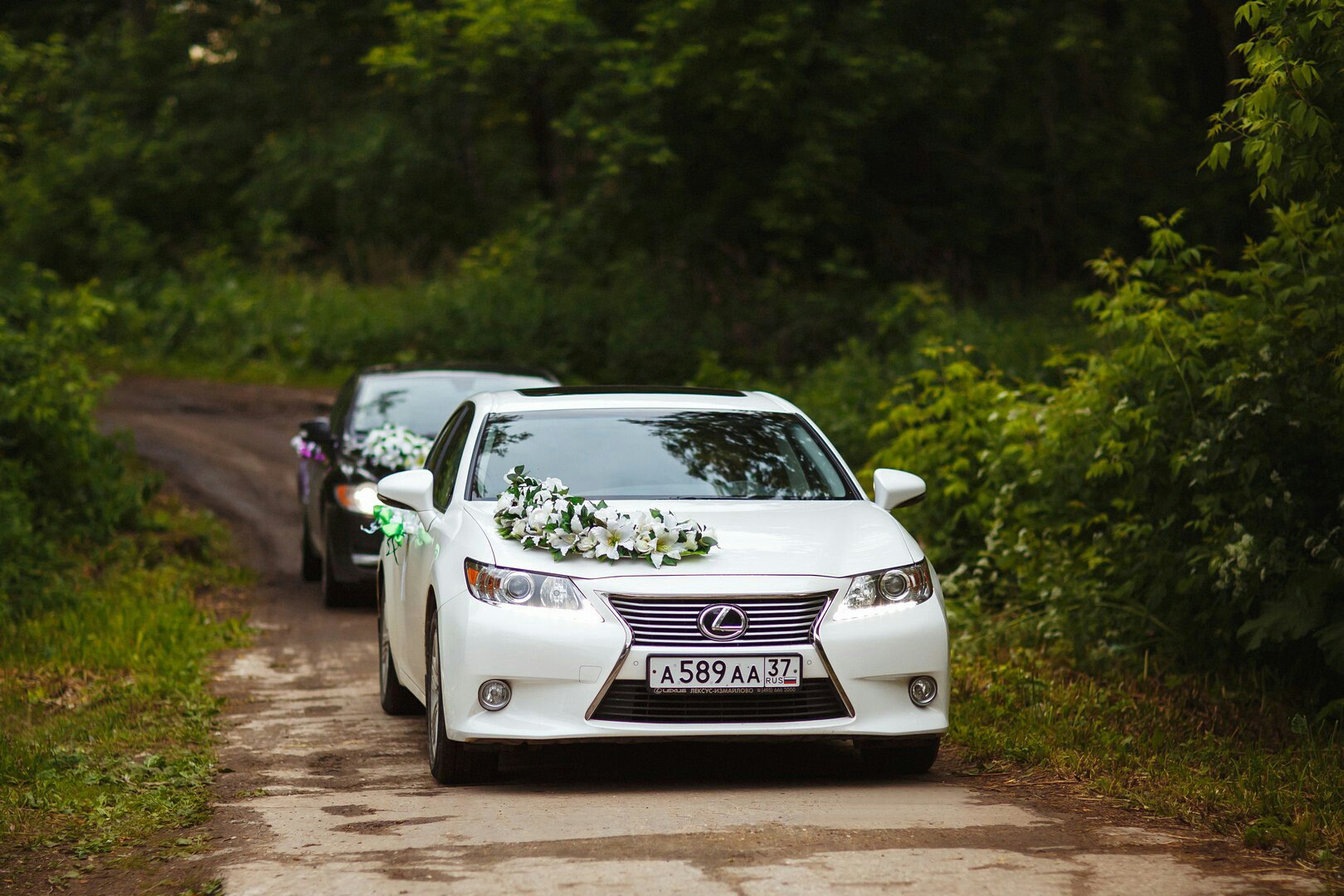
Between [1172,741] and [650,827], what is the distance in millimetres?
2805

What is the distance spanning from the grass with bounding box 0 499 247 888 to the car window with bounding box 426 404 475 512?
5.01 ft

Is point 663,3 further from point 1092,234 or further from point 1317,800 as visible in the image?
point 1317,800

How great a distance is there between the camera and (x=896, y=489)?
726 centimetres

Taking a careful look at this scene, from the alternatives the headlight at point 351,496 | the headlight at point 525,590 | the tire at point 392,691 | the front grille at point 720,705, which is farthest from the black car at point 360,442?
the front grille at point 720,705

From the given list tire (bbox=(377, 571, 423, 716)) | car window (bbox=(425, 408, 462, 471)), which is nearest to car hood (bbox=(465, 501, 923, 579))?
car window (bbox=(425, 408, 462, 471))

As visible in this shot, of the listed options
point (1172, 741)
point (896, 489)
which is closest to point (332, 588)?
point (896, 489)

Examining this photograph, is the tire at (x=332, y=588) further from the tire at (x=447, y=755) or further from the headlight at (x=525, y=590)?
the headlight at (x=525, y=590)

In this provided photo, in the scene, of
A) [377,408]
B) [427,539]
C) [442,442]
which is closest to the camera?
[427,539]

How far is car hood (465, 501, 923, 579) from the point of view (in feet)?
20.7

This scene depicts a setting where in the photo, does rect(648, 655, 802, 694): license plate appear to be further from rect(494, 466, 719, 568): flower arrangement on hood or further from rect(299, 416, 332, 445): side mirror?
rect(299, 416, 332, 445): side mirror

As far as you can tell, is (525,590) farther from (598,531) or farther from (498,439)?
(498,439)

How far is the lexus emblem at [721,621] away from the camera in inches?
244

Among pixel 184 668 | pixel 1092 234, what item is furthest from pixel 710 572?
pixel 1092 234

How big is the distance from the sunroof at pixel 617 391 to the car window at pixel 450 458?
1.08 ft
